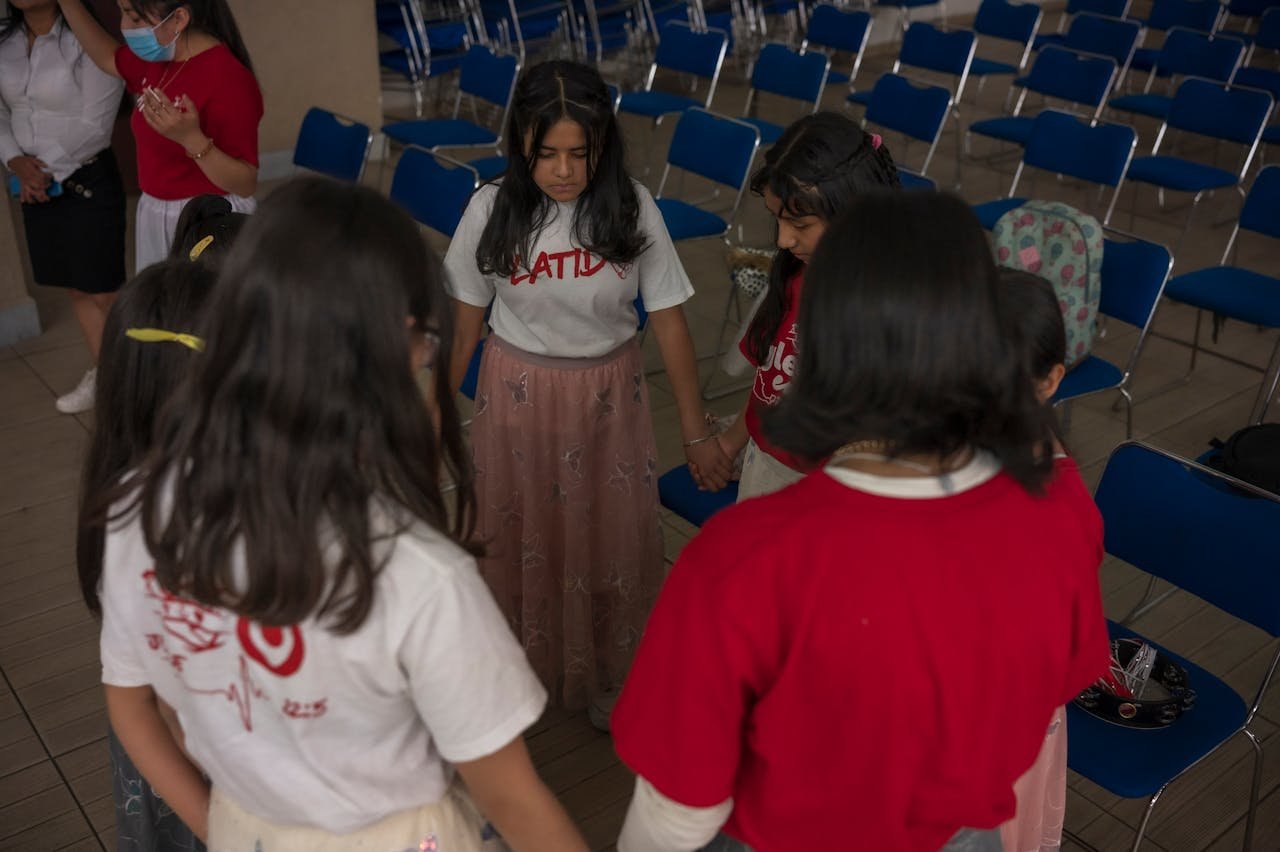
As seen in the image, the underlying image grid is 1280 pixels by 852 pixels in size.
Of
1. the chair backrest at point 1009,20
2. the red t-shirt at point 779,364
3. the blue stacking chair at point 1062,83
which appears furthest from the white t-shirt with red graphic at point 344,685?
the chair backrest at point 1009,20

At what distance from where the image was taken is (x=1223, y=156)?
7.19 meters

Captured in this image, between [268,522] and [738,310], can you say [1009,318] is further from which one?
[738,310]

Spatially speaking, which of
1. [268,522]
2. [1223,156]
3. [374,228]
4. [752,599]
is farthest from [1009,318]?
[1223,156]

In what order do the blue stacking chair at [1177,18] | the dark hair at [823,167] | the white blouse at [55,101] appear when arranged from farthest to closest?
the blue stacking chair at [1177,18], the white blouse at [55,101], the dark hair at [823,167]

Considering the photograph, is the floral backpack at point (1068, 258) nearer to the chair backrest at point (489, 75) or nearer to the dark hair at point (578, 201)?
the dark hair at point (578, 201)

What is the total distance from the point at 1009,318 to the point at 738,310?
131 inches

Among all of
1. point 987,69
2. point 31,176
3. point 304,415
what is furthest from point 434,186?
point 987,69

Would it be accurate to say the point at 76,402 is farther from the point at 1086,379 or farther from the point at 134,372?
the point at 1086,379

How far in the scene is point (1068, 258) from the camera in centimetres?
339

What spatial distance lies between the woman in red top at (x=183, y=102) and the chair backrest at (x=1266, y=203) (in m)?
3.51

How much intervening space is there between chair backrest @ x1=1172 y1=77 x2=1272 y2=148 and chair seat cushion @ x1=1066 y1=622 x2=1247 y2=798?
3.86 meters

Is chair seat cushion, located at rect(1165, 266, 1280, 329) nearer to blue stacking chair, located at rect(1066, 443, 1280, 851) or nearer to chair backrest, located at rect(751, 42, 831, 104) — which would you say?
blue stacking chair, located at rect(1066, 443, 1280, 851)

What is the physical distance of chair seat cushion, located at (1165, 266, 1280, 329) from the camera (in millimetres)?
3701

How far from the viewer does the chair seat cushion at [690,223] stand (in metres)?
4.08
